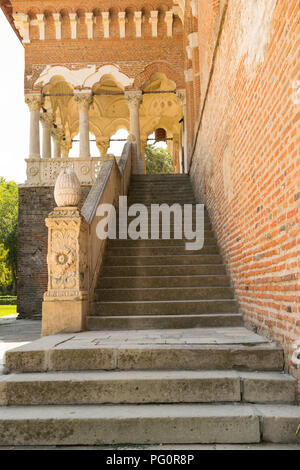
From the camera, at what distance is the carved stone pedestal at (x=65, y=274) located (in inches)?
196

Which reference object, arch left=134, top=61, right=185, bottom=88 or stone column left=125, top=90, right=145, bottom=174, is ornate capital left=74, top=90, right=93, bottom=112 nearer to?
stone column left=125, top=90, right=145, bottom=174

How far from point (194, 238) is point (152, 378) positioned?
4.47m

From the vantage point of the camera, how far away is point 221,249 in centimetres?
686

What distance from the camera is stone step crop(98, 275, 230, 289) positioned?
6191mm

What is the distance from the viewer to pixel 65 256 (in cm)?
501

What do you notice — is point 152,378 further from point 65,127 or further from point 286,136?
point 65,127

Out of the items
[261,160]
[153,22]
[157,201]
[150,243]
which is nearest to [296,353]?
[261,160]

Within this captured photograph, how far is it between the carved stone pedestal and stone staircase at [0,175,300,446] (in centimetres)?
29

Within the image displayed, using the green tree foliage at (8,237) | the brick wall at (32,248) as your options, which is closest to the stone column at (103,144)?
the brick wall at (32,248)

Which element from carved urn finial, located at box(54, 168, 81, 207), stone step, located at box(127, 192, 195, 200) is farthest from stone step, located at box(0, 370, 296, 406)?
stone step, located at box(127, 192, 195, 200)

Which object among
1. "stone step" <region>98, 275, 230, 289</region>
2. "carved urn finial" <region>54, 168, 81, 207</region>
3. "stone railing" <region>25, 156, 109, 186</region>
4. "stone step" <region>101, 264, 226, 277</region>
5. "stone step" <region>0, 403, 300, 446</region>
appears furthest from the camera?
"stone railing" <region>25, 156, 109, 186</region>

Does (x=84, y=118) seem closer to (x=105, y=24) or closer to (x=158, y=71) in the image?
(x=158, y=71)

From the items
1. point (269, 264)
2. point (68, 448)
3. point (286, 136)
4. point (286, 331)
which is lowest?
point (68, 448)

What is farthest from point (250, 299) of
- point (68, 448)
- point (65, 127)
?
point (65, 127)
